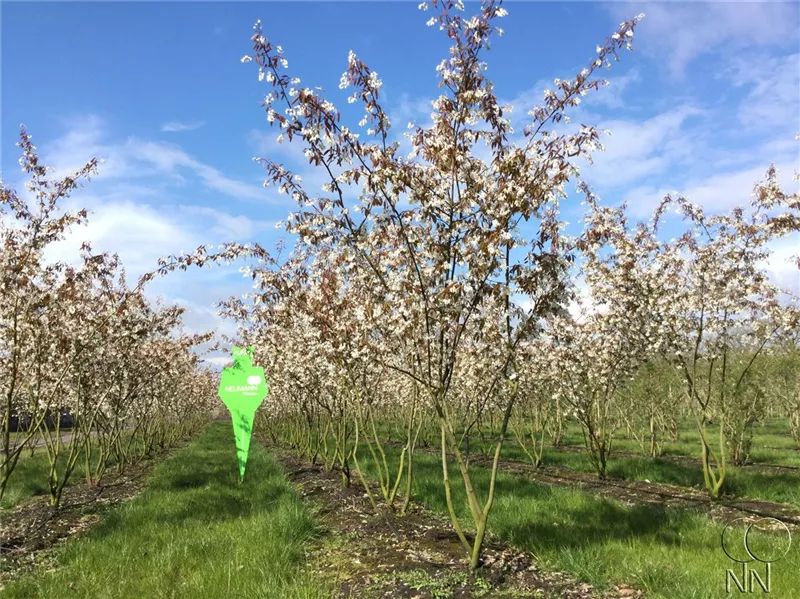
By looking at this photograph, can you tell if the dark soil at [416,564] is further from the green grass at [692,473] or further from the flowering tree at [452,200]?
the green grass at [692,473]

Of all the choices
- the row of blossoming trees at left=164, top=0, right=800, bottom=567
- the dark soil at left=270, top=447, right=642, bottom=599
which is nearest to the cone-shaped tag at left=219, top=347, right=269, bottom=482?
Result: the row of blossoming trees at left=164, top=0, right=800, bottom=567

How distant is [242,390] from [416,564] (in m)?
8.64

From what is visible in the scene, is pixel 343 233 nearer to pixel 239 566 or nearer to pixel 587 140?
pixel 587 140

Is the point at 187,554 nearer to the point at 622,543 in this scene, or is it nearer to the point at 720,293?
the point at 622,543

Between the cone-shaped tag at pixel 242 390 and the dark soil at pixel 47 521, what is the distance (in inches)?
117

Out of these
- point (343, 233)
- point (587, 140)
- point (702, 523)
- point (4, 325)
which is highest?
point (587, 140)

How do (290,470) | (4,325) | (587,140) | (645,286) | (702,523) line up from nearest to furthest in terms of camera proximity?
(587,140)
(702,523)
(4,325)
(645,286)
(290,470)

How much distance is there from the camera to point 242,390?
13797mm

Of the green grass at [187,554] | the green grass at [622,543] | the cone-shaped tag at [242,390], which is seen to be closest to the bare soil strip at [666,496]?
the green grass at [622,543]

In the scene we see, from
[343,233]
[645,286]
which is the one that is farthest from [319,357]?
[645,286]

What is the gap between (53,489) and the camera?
35.1ft

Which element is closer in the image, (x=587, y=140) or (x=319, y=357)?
(x=587, y=140)

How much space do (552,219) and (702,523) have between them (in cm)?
477

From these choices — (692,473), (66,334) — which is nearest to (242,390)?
(66,334)
